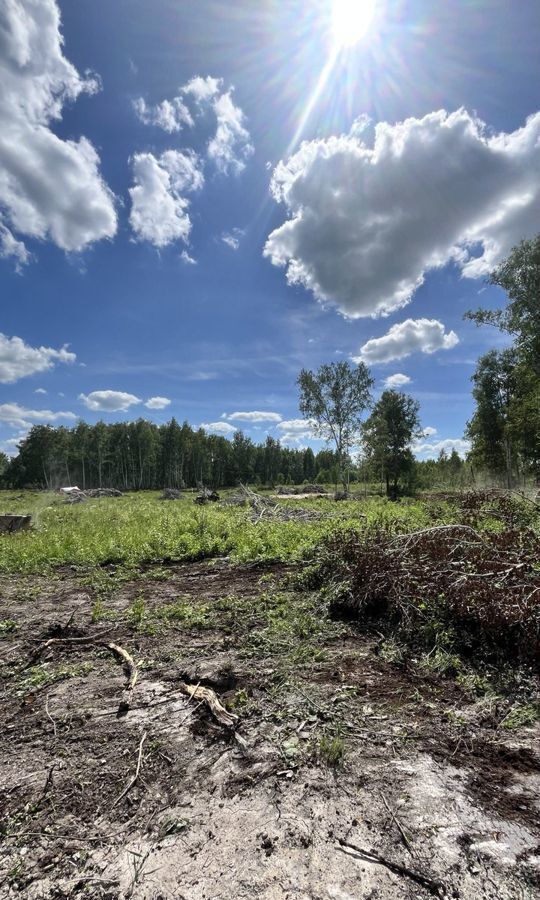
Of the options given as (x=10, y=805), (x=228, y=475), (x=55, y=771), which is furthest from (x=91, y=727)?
(x=228, y=475)

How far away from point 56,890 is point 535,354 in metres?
21.3

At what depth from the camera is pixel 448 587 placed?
4.61 m

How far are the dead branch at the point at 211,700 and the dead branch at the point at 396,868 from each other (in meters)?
1.19

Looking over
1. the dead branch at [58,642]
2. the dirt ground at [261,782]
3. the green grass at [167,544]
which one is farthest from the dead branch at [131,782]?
the green grass at [167,544]

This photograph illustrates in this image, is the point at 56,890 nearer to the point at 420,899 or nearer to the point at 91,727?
the point at 91,727

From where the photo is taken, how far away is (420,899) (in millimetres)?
1605

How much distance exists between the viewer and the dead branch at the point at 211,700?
2.88 metres

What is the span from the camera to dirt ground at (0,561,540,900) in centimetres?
174

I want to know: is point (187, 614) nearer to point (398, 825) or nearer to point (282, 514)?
point (398, 825)

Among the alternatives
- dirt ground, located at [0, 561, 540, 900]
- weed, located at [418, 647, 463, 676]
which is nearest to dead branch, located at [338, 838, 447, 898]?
dirt ground, located at [0, 561, 540, 900]

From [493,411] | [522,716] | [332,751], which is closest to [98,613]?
[332,751]

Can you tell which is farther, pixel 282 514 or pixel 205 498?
pixel 205 498

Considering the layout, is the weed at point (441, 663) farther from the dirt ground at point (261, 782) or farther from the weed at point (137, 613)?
the weed at point (137, 613)

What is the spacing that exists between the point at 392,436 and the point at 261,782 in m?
33.3
